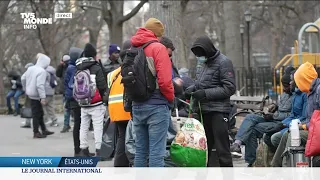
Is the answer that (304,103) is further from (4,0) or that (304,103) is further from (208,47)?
(4,0)

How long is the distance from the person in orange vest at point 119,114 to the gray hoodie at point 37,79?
309cm

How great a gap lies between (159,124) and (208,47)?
1049 millimetres

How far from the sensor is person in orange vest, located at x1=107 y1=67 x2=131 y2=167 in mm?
7423

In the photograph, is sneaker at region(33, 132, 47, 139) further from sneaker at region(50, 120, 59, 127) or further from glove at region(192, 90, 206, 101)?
glove at region(192, 90, 206, 101)

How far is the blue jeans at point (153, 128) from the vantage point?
6270 millimetres

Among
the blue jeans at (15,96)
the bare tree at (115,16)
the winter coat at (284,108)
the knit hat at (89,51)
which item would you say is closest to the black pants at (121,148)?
the knit hat at (89,51)

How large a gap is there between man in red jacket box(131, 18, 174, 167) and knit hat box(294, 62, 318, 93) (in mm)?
1389

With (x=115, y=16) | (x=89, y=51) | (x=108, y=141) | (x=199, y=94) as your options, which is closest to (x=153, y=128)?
(x=199, y=94)

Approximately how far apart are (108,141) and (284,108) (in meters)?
2.36

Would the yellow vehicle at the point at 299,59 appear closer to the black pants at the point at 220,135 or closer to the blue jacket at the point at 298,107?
the blue jacket at the point at 298,107

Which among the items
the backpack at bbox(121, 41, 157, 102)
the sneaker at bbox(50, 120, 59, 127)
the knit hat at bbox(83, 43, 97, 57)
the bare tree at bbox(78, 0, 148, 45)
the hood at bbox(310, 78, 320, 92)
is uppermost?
the bare tree at bbox(78, 0, 148, 45)

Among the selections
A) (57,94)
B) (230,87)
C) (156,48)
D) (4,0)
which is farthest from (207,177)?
(57,94)

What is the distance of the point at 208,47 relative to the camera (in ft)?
22.2

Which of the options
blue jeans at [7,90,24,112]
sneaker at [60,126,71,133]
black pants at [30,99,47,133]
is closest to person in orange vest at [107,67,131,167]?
blue jeans at [7,90,24,112]
